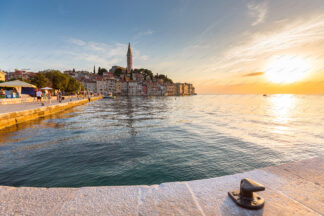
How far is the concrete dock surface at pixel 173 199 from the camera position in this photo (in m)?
1.90

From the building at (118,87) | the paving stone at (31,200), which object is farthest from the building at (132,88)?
the paving stone at (31,200)

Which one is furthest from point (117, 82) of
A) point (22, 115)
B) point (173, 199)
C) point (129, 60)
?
point (173, 199)

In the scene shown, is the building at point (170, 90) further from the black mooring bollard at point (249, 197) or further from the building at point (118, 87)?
the black mooring bollard at point (249, 197)

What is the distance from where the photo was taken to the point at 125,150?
6926 millimetres

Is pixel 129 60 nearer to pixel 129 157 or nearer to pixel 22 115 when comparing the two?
pixel 22 115

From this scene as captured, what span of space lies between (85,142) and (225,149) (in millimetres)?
6753

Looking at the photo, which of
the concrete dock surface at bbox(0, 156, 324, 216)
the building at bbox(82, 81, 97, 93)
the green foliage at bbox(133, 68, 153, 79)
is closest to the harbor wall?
the concrete dock surface at bbox(0, 156, 324, 216)

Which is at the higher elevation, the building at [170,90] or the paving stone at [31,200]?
Result: the building at [170,90]

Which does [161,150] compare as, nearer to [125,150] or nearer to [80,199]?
[125,150]

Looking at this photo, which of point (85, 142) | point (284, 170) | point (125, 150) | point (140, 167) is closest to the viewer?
point (284, 170)

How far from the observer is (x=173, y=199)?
2145 mm

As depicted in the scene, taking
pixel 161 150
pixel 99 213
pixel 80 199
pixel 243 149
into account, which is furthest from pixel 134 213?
pixel 243 149

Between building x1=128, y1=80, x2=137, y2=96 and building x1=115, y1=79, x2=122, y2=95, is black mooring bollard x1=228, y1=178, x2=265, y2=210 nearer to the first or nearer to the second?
building x1=115, y1=79, x2=122, y2=95

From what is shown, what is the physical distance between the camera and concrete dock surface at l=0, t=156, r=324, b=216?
1901mm
